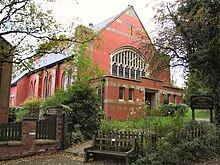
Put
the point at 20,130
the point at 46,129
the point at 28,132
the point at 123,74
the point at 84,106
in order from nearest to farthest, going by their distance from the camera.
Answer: the point at 20,130, the point at 28,132, the point at 46,129, the point at 84,106, the point at 123,74

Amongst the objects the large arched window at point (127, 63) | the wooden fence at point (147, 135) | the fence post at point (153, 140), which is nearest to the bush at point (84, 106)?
the wooden fence at point (147, 135)

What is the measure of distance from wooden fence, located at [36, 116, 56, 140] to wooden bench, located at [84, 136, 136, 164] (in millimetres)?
3022

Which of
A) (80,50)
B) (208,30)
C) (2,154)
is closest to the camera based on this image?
(2,154)

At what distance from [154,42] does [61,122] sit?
7.09m

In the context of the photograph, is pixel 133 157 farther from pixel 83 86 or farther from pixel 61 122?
pixel 83 86

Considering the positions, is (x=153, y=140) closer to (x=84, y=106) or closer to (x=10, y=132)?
(x=10, y=132)

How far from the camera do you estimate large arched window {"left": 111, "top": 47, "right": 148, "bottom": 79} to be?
27.2 m

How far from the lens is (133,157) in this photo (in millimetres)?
8211

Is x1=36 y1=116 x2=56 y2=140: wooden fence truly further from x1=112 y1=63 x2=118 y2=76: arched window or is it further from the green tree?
x1=112 y1=63 x2=118 y2=76: arched window

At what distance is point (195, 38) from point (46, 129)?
29.3 feet

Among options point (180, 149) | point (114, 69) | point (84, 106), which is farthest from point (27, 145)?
point (114, 69)

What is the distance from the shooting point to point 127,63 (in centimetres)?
2803

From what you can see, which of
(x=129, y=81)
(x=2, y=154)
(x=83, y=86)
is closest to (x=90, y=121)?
(x=83, y=86)

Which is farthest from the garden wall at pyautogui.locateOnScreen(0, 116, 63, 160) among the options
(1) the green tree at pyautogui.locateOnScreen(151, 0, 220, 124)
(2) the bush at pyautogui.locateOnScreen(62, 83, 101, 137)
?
(1) the green tree at pyautogui.locateOnScreen(151, 0, 220, 124)
